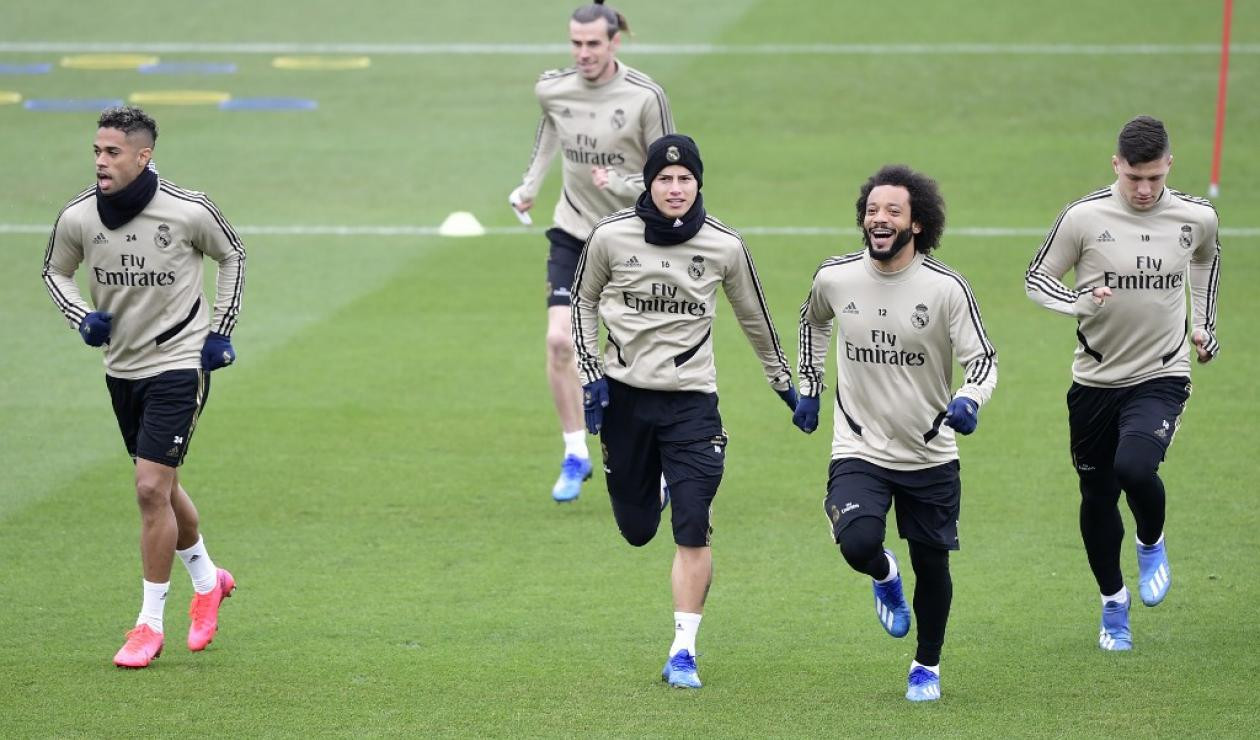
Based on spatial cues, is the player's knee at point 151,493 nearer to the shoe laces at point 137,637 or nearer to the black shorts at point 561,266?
the shoe laces at point 137,637

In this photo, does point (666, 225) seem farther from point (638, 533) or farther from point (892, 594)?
point (892, 594)

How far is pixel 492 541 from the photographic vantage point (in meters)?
10.3

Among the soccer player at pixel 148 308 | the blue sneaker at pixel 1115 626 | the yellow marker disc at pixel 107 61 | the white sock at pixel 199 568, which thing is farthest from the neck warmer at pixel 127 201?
the yellow marker disc at pixel 107 61

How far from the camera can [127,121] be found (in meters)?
8.18

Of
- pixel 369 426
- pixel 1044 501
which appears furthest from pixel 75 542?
pixel 1044 501

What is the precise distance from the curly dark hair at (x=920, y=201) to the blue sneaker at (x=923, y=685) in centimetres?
178

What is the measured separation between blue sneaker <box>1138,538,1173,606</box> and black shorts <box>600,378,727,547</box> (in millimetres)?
2127

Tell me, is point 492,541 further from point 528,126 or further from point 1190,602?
point 528,126

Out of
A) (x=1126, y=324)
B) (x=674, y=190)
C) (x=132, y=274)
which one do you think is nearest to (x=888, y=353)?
(x=674, y=190)

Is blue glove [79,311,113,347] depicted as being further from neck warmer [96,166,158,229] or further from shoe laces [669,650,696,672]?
shoe laces [669,650,696,672]

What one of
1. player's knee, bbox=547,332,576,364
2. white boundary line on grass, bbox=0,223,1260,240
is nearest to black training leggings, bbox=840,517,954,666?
player's knee, bbox=547,332,576,364

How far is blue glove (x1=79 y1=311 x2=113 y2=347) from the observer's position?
812 centimetres

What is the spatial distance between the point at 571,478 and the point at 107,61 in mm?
17400

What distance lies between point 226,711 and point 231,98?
1800 centimetres
